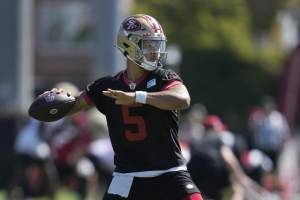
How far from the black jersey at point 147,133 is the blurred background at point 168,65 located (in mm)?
5872

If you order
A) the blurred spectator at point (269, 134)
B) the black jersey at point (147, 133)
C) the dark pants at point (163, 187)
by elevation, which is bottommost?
the blurred spectator at point (269, 134)

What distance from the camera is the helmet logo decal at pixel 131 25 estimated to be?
7.16m

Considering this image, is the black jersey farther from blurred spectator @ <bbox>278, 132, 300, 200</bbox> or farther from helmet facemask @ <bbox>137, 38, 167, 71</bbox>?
blurred spectator @ <bbox>278, 132, 300, 200</bbox>

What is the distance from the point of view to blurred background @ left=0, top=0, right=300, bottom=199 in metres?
15.0

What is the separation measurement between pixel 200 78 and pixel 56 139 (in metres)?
20.8

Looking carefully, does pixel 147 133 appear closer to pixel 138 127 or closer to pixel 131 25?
pixel 138 127

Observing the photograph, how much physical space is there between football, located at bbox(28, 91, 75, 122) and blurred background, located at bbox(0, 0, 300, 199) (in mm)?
5674

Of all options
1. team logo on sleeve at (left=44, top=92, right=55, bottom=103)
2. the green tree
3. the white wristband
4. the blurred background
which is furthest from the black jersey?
the green tree

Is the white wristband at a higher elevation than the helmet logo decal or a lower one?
lower

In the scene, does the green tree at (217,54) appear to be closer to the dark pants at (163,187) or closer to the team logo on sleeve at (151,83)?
the team logo on sleeve at (151,83)

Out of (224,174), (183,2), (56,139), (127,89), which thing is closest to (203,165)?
(224,174)

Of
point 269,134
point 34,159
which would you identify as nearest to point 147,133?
point 34,159

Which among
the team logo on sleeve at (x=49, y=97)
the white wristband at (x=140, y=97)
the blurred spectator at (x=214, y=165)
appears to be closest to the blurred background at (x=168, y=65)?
the blurred spectator at (x=214, y=165)

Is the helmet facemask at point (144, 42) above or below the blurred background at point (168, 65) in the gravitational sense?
above
